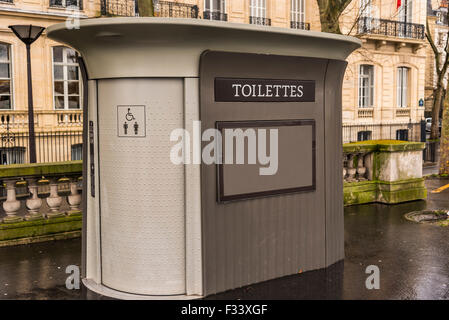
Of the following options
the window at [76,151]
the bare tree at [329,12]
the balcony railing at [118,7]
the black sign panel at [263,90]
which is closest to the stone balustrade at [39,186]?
the black sign panel at [263,90]

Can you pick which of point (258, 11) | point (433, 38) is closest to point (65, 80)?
point (258, 11)

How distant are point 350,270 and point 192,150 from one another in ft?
8.37

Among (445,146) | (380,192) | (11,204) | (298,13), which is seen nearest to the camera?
(11,204)

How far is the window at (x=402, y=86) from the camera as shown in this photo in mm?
32500

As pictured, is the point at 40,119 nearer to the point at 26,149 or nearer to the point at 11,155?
the point at 26,149

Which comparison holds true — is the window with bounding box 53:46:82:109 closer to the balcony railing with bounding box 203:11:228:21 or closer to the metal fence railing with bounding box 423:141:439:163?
the balcony railing with bounding box 203:11:228:21

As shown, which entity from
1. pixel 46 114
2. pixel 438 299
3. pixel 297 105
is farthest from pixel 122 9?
pixel 438 299

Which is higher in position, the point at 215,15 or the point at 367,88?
the point at 215,15

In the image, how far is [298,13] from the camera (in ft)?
92.1

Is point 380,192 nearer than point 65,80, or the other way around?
point 380,192

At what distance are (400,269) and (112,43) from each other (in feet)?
14.0

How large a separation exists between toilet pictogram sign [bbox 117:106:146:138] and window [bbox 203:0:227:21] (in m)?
20.4

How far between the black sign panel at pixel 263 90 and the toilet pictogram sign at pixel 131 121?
2.60 ft

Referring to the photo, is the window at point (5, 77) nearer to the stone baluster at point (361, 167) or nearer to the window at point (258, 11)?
the window at point (258, 11)
